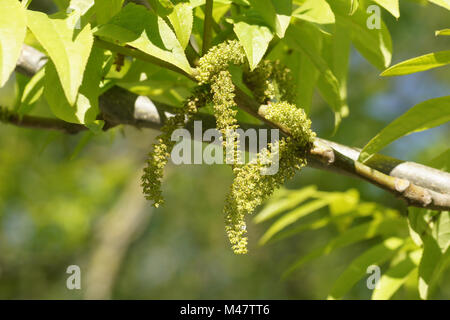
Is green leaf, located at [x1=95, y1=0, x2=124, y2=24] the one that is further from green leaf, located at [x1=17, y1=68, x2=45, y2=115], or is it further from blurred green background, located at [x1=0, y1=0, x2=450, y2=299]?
blurred green background, located at [x1=0, y1=0, x2=450, y2=299]

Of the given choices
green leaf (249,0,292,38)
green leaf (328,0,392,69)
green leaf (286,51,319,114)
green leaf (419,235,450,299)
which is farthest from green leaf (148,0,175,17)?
green leaf (419,235,450,299)

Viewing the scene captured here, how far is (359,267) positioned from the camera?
48.8 inches

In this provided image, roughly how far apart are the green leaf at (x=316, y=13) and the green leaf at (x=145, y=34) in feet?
0.85

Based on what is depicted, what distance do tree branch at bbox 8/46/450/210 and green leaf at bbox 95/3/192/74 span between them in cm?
14

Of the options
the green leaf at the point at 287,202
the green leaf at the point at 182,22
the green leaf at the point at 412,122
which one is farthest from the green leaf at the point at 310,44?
the green leaf at the point at 287,202

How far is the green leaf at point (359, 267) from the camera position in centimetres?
122

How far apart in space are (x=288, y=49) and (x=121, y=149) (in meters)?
5.55

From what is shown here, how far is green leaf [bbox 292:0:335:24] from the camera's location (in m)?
0.87

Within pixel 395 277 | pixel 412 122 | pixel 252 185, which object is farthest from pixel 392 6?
pixel 395 277

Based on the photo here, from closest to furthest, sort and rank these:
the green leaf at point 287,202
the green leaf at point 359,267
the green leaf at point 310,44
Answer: the green leaf at point 310,44 → the green leaf at point 359,267 → the green leaf at point 287,202

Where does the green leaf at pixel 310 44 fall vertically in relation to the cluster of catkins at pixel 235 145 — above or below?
above

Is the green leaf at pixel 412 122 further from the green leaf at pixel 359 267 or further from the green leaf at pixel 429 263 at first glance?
the green leaf at pixel 359 267

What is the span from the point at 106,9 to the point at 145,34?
0.26 feet

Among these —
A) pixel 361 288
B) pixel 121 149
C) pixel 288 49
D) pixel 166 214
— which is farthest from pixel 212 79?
pixel 166 214
